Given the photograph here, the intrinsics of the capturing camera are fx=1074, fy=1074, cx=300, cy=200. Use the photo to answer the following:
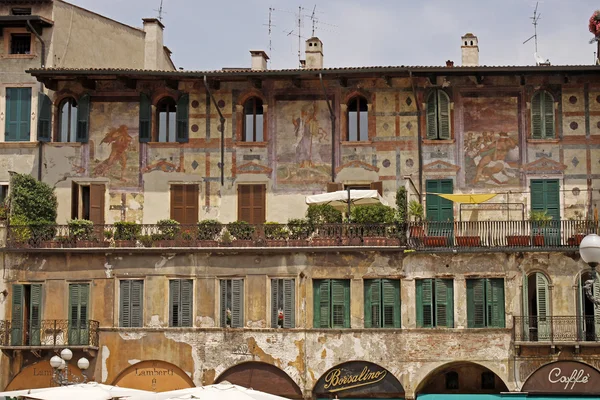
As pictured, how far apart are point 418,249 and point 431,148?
371cm

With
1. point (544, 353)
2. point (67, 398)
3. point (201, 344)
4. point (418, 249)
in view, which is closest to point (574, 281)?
point (544, 353)

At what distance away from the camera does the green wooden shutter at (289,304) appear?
3198 centimetres

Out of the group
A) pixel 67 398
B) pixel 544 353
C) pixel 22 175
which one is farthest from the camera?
pixel 22 175

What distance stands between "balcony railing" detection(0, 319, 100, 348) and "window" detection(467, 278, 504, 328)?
1120cm

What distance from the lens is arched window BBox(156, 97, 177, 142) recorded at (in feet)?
114

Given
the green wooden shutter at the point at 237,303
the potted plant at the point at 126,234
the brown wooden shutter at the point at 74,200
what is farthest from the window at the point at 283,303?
the brown wooden shutter at the point at 74,200

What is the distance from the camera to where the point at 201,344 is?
105ft

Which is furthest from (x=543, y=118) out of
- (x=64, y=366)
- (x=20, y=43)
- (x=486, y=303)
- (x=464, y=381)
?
(x=20, y=43)

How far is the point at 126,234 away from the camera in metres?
32.8

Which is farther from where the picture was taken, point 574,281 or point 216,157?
point 216,157

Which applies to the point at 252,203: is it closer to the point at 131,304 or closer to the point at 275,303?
the point at 275,303

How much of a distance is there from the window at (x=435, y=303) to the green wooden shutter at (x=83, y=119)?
11.7 m

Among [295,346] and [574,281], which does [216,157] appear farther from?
[574,281]

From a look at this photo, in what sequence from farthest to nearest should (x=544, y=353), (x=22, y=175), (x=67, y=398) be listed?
(x=22, y=175) < (x=544, y=353) < (x=67, y=398)
